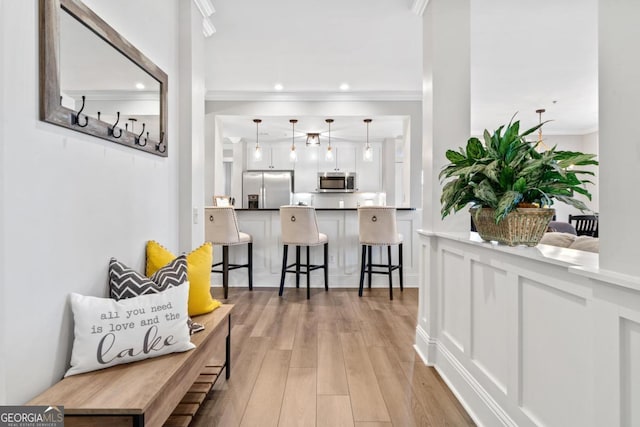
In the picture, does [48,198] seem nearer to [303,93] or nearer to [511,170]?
[511,170]

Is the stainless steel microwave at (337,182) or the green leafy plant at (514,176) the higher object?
the stainless steel microwave at (337,182)

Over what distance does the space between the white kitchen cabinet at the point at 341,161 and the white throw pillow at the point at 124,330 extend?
21.2 feet

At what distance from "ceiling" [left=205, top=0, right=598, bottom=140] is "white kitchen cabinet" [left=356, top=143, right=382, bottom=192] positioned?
9.01 feet

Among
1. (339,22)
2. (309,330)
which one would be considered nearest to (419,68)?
(339,22)

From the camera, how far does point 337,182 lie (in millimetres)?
7582

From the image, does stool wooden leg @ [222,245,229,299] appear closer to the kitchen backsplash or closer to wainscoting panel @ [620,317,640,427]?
wainscoting panel @ [620,317,640,427]

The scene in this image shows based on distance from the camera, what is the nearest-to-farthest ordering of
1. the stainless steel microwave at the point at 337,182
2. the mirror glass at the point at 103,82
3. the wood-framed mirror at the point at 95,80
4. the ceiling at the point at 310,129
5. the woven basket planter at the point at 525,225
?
the wood-framed mirror at the point at 95,80 → the mirror glass at the point at 103,82 → the woven basket planter at the point at 525,225 → the ceiling at the point at 310,129 → the stainless steel microwave at the point at 337,182

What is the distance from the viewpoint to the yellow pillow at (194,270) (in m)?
1.91

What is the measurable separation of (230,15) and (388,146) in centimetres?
510

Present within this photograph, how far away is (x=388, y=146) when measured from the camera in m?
7.49

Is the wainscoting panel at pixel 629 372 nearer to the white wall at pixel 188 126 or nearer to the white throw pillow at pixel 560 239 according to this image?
the white throw pillow at pixel 560 239

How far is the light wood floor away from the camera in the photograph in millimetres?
1710

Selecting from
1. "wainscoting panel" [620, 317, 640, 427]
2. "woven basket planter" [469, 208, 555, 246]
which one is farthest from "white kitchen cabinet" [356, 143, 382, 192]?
"wainscoting panel" [620, 317, 640, 427]

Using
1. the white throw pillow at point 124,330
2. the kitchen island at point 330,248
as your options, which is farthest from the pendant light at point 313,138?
the white throw pillow at point 124,330
